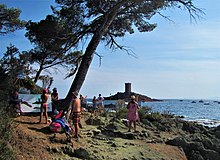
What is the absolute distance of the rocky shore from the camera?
10570 mm

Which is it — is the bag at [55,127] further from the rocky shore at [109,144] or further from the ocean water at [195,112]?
the ocean water at [195,112]

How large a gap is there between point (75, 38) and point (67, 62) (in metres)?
6.89

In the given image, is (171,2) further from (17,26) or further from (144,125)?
(17,26)

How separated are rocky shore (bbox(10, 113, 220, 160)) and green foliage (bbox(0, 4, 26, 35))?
872 centimetres

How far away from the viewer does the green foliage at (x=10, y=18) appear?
21.6 meters

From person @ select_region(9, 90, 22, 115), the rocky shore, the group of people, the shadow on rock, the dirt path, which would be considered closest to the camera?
the dirt path

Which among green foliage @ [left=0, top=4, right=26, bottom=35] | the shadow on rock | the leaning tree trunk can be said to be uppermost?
green foliage @ [left=0, top=4, right=26, bottom=35]

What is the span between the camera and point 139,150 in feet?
42.9

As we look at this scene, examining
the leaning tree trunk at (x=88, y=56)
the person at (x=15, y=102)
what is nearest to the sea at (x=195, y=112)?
the leaning tree trunk at (x=88, y=56)

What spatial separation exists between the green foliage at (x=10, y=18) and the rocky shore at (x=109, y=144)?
8.72 metres

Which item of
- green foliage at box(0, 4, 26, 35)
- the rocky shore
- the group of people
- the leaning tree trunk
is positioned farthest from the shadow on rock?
green foliage at box(0, 4, 26, 35)

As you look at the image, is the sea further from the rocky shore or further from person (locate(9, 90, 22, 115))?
person (locate(9, 90, 22, 115))

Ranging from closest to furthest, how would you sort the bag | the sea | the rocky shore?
1. the rocky shore
2. the bag
3. the sea

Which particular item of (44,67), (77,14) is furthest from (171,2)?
(44,67)
